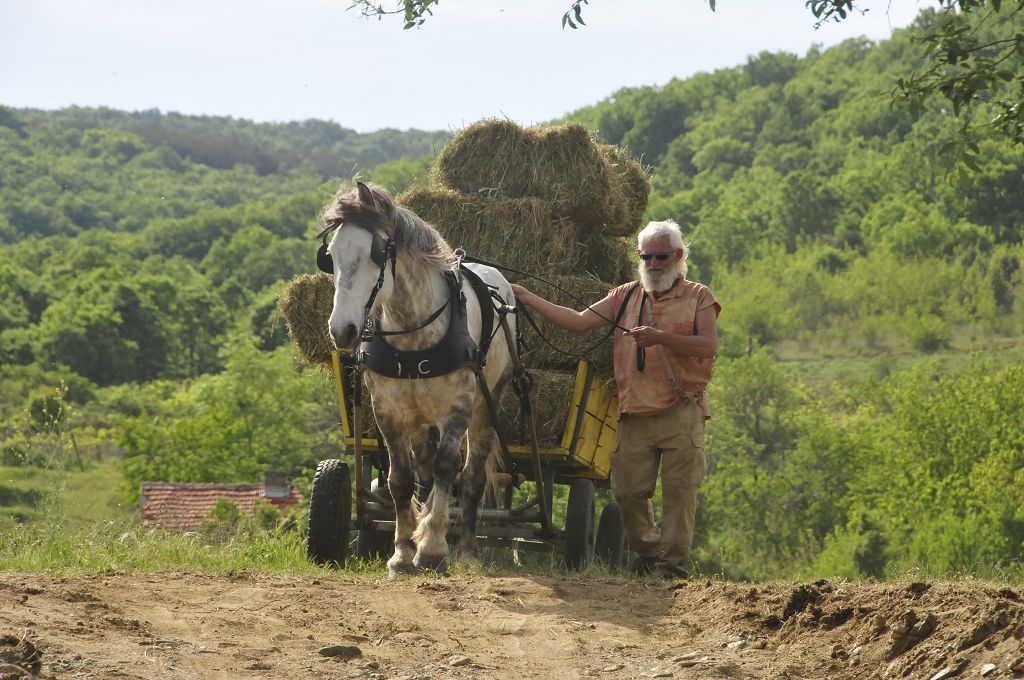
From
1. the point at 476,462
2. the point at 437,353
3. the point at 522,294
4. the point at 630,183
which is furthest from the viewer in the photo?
the point at 630,183

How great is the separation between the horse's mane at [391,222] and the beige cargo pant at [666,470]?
5.37 ft

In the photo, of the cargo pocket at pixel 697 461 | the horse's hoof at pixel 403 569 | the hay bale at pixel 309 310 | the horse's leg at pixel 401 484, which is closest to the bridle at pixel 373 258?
the horse's leg at pixel 401 484

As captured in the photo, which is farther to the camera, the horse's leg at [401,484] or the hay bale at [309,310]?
the hay bale at [309,310]

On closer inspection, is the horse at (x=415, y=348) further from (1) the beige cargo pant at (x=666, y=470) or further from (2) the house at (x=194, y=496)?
(2) the house at (x=194, y=496)

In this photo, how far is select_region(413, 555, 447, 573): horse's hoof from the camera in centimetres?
770

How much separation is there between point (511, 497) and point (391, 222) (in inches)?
103

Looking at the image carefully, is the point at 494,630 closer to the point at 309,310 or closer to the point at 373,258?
the point at 373,258

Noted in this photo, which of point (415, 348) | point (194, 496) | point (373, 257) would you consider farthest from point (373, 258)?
point (194, 496)

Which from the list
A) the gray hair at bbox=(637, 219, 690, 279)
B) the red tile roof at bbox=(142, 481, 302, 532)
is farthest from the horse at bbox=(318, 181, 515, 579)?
the red tile roof at bbox=(142, 481, 302, 532)

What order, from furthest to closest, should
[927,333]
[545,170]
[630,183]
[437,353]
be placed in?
[927,333] < [630,183] < [545,170] < [437,353]

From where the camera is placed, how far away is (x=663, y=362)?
26.9 ft

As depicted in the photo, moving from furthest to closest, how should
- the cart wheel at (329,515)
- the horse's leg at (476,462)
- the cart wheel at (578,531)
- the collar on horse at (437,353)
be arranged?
1. the cart wheel at (578,531)
2. the cart wheel at (329,515)
3. the horse's leg at (476,462)
4. the collar on horse at (437,353)

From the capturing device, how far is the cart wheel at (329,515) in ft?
27.9

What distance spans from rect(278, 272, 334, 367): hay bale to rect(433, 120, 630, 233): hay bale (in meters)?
1.60
